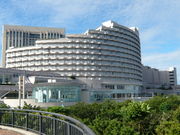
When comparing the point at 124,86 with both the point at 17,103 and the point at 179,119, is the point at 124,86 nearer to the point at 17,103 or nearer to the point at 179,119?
the point at 17,103

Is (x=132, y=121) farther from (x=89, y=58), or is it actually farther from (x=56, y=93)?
(x=89, y=58)

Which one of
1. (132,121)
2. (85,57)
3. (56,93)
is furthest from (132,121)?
(85,57)

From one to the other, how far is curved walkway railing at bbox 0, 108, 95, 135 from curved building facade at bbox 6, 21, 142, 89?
76.3 metres

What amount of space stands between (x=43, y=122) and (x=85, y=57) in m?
84.0

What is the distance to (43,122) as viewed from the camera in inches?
362

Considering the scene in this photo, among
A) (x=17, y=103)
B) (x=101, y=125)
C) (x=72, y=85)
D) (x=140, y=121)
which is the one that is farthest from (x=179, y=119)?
(x=17, y=103)

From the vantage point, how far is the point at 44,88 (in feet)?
168

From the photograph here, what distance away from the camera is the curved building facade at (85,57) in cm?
9256

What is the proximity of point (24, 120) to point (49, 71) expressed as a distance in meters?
82.7

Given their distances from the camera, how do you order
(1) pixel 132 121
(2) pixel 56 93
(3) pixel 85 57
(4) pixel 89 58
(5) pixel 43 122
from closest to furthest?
(5) pixel 43 122
(1) pixel 132 121
(2) pixel 56 93
(3) pixel 85 57
(4) pixel 89 58

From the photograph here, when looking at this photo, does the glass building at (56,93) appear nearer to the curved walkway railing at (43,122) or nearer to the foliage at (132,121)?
the foliage at (132,121)

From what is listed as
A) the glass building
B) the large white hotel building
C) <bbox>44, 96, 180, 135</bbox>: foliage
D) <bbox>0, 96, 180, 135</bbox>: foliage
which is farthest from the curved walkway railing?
the large white hotel building

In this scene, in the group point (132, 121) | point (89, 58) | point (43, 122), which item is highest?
point (89, 58)

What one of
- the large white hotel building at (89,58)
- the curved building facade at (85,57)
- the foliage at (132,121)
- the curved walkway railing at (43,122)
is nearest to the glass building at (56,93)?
the foliage at (132,121)
